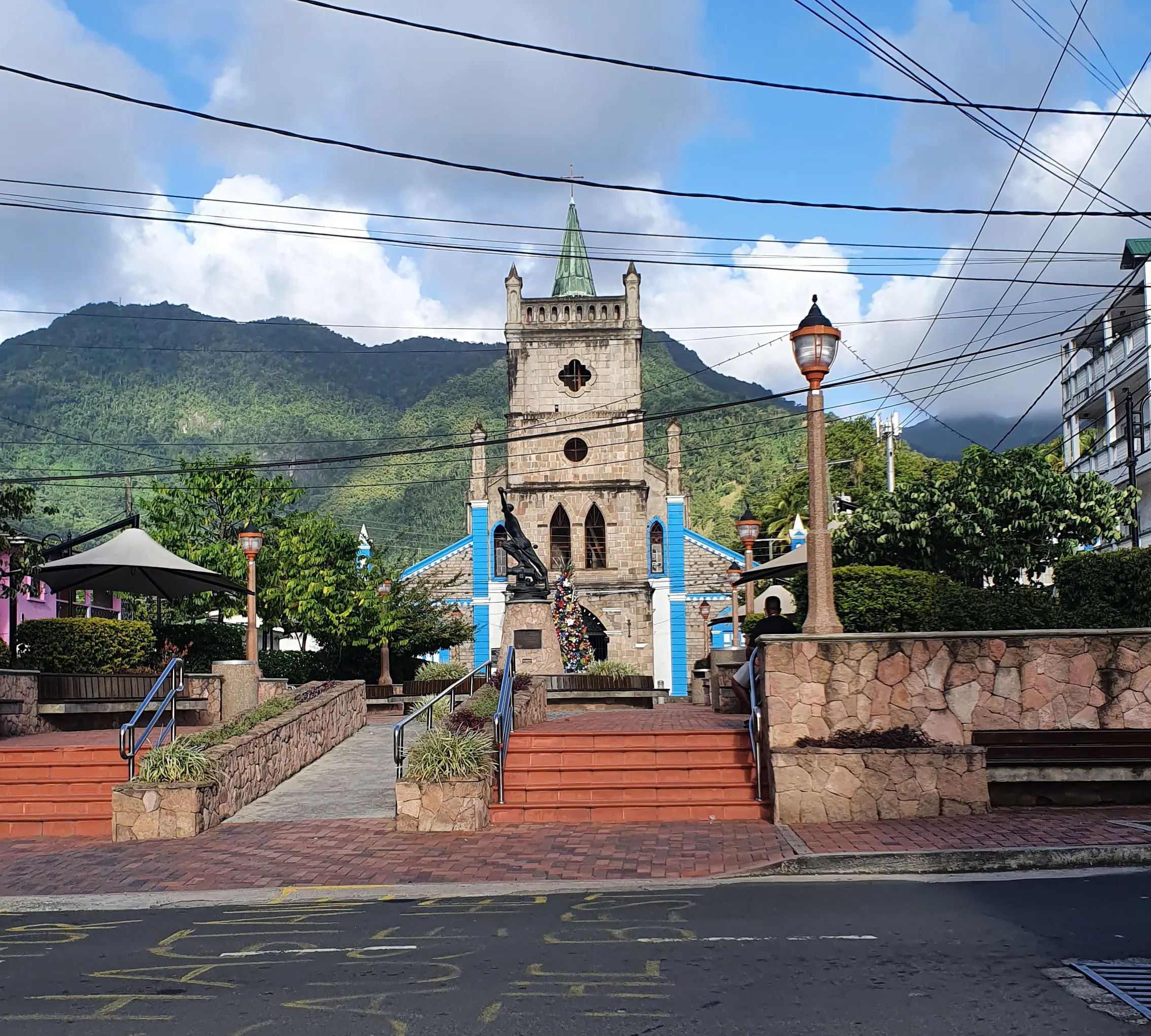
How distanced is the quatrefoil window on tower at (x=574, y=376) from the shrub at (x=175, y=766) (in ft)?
135

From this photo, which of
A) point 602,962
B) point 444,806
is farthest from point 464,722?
point 602,962

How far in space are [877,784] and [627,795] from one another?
8.60ft

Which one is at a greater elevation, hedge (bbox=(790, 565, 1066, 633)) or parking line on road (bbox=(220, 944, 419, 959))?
hedge (bbox=(790, 565, 1066, 633))

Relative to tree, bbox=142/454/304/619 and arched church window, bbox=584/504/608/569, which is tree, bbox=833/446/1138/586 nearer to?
tree, bbox=142/454/304/619

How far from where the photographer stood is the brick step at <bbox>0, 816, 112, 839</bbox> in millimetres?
13156

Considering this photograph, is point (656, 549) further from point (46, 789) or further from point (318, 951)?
point (318, 951)

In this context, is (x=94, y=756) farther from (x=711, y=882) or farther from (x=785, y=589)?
(x=785, y=589)

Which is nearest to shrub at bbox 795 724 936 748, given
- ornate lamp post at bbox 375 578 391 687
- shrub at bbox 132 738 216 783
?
shrub at bbox 132 738 216 783

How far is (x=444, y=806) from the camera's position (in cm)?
1238

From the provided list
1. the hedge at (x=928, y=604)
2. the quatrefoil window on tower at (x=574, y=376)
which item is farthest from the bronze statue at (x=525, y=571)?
the quatrefoil window on tower at (x=574, y=376)

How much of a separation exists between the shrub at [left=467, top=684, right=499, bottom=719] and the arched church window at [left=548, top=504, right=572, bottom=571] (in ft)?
119

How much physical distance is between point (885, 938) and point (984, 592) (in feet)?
36.0

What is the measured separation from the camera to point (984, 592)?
56.2ft

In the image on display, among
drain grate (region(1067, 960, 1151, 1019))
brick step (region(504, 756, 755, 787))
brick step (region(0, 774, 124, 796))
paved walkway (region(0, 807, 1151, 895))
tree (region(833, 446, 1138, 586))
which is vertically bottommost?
paved walkway (region(0, 807, 1151, 895))
